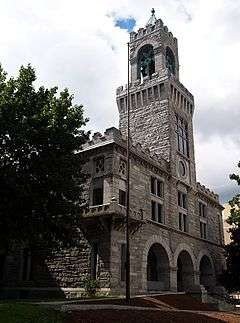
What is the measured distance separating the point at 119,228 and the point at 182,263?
42.4ft

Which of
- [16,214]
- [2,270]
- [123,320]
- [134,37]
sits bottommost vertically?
[123,320]

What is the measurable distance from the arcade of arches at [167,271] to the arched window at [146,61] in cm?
1914

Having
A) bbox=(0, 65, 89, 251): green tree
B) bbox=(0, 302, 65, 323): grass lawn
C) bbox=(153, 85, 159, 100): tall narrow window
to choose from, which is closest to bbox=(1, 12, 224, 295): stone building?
bbox=(153, 85, 159, 100): tall narrow window

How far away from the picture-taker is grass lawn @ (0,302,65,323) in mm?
13258

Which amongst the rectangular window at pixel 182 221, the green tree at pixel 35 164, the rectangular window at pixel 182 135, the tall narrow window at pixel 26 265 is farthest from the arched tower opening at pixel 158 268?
the green tree at pixel 35 164

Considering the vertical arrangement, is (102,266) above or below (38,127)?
below

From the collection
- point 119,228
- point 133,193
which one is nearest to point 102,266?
point 119,228

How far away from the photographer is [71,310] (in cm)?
1661

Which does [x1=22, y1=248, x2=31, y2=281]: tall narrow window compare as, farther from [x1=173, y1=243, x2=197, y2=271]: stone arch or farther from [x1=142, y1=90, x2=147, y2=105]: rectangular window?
[x1=142, y1=90, x2=147, y2=105]: rectangular window

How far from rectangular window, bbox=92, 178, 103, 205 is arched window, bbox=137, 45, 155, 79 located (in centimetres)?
1687

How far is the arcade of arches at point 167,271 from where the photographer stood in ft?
107

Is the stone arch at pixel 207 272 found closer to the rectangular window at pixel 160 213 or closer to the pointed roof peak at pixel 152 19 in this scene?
the rectangular window at pixel 160 213

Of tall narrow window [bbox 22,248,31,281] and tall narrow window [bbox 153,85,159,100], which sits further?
tall narrow window [bbox 153,85,159,100]

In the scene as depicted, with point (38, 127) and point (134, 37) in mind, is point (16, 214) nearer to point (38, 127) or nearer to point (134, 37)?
point (38, 127)
